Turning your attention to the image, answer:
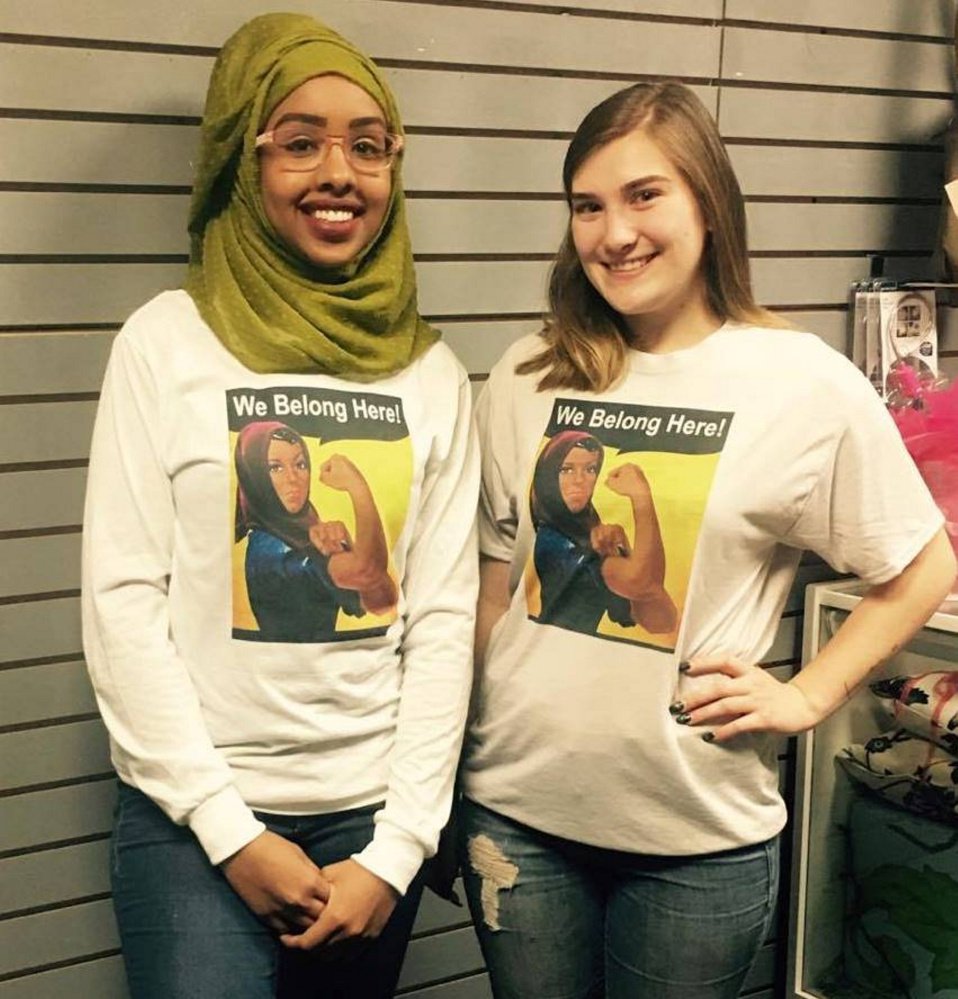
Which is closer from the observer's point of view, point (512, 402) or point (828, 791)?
point (512, 402)

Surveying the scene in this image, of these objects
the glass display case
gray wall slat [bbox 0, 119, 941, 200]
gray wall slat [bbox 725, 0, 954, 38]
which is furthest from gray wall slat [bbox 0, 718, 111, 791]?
gray wall slat [bbox 725, 0, 954, 38]

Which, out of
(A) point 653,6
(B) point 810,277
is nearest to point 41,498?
(A) point 653,6

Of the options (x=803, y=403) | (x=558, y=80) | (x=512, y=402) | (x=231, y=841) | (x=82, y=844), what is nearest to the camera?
(x=231, y=841)

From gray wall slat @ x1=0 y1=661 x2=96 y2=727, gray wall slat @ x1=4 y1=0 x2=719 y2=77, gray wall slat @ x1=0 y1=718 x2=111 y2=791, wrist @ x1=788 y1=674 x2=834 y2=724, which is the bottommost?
gray wall slat @ x1=0 y1=718 x2=111 y2=791

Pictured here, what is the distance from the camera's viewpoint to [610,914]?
164cm

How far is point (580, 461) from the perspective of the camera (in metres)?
1.65

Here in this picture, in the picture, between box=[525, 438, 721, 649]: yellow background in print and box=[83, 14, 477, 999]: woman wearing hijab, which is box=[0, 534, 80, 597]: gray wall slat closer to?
box=[83, 14, 477, 999]: woman wearing hijab

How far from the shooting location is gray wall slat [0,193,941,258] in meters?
1.84

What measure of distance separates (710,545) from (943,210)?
1281 mm

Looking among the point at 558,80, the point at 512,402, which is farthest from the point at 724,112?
the point at 512,402

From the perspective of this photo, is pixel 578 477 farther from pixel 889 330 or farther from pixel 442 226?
pixel 889 330

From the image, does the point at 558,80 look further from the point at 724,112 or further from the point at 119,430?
the point at 119,430

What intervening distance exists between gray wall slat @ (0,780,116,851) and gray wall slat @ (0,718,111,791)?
24 millimetres

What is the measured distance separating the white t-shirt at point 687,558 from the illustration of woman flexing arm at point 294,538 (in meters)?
0.27
